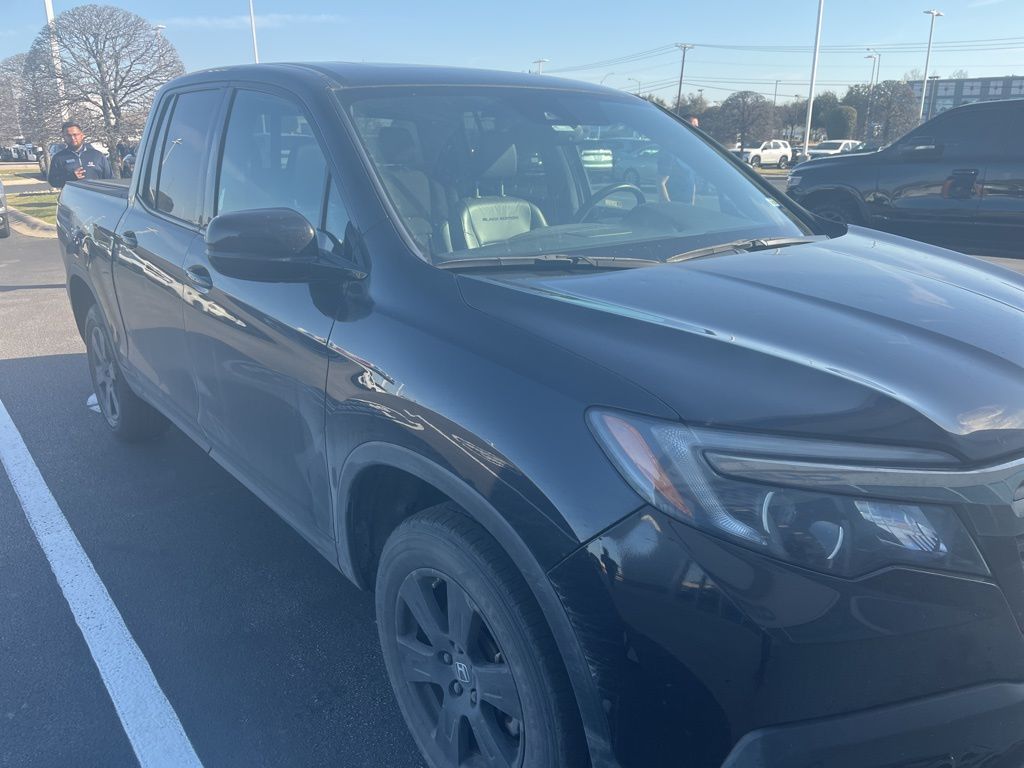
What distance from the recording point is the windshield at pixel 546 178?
259 cm

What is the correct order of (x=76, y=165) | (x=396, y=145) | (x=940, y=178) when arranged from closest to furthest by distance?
1. (x=396, y=145)
2. (x=940, y=178)
3. (x=76, y=165)

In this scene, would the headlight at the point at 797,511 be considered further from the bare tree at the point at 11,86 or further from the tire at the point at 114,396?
the bare tree at the point at 11,86

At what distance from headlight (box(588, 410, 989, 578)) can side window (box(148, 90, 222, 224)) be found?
2.53 metres

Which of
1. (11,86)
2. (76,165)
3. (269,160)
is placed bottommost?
(76,165)

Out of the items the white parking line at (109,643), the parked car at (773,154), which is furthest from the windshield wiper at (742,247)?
the parked car at (773,154)

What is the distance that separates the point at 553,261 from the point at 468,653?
3.60 feet

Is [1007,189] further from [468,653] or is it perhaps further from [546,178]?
[468,653]

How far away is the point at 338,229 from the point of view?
254cm

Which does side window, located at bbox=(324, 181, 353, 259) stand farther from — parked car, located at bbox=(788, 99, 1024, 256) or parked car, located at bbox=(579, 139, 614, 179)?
parked car, located at bbox=(788, 99, 1024, 256)

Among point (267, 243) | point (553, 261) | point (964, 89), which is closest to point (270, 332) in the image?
point (267, 243)

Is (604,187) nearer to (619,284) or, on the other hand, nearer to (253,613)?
(619,284)

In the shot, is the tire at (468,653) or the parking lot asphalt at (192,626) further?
the parking lot asphalt at (192,626)

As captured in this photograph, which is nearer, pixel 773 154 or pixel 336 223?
pixel 336 223

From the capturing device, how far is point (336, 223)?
101 inches
